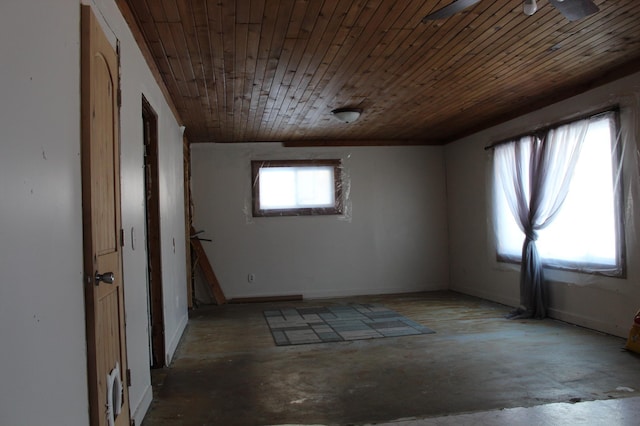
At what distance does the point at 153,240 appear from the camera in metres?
3.71

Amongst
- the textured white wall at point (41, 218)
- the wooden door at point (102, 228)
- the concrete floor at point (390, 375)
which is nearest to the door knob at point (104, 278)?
the wooden door at point (102, 228)

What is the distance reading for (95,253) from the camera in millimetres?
1789

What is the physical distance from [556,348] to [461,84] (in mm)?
2446

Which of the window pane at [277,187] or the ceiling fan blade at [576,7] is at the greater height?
the ceiling fan blade at [576,7]

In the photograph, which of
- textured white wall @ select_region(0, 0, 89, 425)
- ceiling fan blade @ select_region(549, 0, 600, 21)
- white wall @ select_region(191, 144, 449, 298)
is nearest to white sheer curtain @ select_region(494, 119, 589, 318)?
white wall @ select_region(191, 144, 449, 298)

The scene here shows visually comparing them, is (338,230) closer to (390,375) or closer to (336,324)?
(336,324)

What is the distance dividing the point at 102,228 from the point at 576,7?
7.95ft

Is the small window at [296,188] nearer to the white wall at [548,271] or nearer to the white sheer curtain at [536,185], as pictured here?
the white wall at [548,271]

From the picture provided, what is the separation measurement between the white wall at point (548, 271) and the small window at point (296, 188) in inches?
72.3

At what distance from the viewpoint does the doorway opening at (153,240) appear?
3.68 m

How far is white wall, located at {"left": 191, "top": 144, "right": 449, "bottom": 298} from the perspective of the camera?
6938mm

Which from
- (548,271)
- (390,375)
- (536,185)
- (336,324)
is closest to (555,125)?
(536,185)

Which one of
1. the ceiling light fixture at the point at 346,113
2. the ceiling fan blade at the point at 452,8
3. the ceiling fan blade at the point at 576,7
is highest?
the ceiling light fixture at the point at 346,113

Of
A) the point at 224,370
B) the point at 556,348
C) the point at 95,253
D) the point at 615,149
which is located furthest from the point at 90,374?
the point at 615,149
